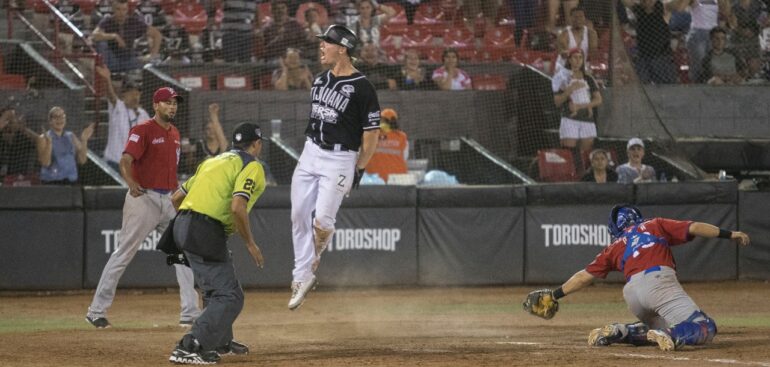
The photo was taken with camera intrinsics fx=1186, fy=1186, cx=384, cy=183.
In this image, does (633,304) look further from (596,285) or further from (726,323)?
(596,285)

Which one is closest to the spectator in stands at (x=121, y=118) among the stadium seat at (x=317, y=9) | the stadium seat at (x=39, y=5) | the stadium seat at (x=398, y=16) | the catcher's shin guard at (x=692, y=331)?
the stadium seat at (x=39, y=5)

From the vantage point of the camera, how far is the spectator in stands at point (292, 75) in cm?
1847

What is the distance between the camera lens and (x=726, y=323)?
1245 cm

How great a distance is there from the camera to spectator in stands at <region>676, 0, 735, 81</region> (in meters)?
18.9

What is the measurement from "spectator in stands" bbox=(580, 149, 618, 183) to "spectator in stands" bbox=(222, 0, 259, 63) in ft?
19.2

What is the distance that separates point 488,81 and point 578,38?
5.67ft

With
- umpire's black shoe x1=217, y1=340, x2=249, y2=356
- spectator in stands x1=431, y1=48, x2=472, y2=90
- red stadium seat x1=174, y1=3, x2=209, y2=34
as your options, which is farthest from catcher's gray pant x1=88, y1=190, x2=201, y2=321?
red stadium seat x1=174, y1=3, x2=209, y2=34

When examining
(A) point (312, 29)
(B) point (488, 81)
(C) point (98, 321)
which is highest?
(A) point (312, 29)

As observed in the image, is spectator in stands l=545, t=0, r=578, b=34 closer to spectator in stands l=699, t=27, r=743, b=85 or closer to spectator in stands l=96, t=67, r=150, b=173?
spectator in stands l=699, t=27, r=743, b=85

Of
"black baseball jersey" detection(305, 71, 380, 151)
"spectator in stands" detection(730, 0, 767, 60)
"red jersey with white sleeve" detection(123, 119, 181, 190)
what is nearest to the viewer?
"black baseball jersey" detection(305, 71, 380, 151)

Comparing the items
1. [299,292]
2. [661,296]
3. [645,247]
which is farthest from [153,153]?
[661,296]

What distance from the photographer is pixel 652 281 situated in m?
9.55

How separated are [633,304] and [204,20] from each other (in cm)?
1211

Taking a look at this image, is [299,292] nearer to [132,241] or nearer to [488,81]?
[132,241]
